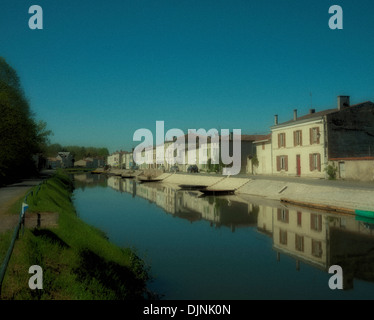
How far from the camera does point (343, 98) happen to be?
122 feet

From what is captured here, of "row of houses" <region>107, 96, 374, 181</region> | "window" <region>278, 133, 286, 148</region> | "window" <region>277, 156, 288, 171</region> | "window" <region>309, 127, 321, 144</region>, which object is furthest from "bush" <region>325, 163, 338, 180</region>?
"window" <region>278, 133, 286, 148</region>

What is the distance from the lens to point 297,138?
41.0 m

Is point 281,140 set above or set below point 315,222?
above

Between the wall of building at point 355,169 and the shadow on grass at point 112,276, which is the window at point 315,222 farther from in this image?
the shadow on grass at point 112,276

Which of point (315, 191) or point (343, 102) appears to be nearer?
point (315, 191)

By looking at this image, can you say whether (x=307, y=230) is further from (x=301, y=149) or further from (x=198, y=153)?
(x=198, y=153)

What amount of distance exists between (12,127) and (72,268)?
31450mm

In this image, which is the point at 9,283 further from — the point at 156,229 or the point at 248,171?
the point at 248,171

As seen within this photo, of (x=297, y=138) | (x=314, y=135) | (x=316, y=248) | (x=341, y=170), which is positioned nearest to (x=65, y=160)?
(x=297, y=138)

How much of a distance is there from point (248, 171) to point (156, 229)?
3557 centimetres

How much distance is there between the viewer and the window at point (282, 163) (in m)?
43.1

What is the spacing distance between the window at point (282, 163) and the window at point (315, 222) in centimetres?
2072

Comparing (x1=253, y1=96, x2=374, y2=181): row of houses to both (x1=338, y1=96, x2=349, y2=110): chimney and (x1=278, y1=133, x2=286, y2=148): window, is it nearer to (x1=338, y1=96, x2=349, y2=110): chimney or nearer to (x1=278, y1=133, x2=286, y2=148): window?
(x1=338, y1=96, x2=349, y2=110): chimney
